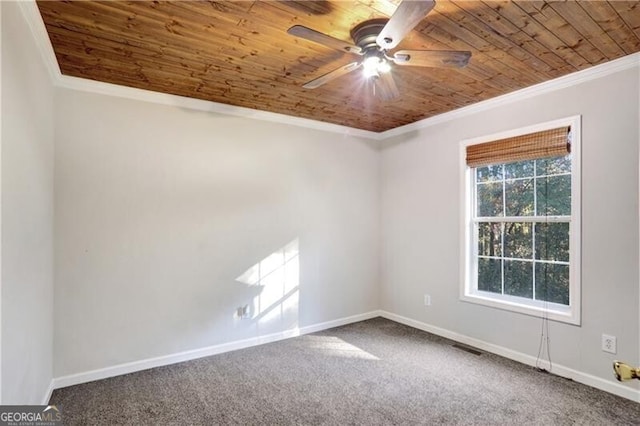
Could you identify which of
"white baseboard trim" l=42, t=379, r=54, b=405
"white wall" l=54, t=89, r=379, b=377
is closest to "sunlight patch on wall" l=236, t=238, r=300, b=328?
"white wall" l=54, t=89, r=379, b=377

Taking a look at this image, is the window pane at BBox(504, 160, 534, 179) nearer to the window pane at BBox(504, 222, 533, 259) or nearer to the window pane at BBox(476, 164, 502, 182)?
the window pane at BBox(476, 164, 502, 182)

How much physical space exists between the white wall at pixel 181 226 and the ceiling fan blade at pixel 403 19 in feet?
6.91

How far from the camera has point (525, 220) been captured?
320 cm

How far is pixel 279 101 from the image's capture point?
3.36 metres

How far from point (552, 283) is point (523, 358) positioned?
0.73 meters

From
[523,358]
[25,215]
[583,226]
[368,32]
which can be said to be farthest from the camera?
[523,358]

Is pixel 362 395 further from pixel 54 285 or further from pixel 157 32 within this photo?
pixel 157 32

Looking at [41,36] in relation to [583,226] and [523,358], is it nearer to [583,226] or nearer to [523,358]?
[583,226]

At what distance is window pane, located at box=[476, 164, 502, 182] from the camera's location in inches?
135

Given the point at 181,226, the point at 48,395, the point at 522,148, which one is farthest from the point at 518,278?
the point at 48,395

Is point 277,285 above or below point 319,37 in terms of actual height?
below

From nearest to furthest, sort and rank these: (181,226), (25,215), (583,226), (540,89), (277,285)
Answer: (25,215) → (583,226) → (540,89) → (181,226) → (277,285)

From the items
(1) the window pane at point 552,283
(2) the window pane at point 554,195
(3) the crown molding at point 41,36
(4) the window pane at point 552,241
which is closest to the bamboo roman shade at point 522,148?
(2) the window pane at point 554,195

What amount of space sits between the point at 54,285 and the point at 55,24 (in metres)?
1.87
